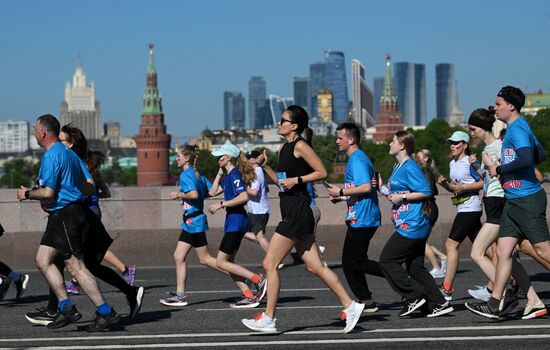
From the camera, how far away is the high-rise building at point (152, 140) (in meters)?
182

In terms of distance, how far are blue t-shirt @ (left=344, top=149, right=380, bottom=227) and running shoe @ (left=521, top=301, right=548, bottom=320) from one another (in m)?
1.43

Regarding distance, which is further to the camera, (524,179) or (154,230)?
(154,230)

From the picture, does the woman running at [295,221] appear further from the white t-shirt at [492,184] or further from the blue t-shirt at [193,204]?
the blue t-shirt at [193,204]

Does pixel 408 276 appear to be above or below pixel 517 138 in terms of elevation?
below

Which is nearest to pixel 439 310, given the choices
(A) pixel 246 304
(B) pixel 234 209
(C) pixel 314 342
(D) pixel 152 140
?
(C) pixel 314 342

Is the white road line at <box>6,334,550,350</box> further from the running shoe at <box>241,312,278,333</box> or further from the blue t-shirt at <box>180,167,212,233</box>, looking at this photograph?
the blue t-shirt at <box>180,167,212,233</box>

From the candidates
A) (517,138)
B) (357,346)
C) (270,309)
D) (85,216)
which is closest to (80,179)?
(85,216)

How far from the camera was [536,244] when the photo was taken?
10.1m

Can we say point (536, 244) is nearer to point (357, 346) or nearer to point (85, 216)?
point (357, 346)

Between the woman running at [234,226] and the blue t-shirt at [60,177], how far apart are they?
2.45 m

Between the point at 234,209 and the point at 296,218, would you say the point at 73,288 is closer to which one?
the point at 234,209

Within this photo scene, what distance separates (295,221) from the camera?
10055mm

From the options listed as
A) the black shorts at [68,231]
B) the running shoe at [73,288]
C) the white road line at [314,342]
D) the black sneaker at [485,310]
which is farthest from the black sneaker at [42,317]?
the black sneaker at [485,310]

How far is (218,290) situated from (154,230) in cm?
461
